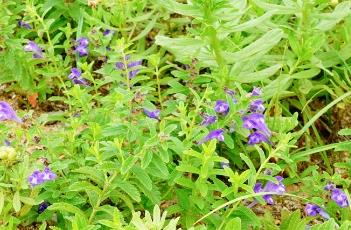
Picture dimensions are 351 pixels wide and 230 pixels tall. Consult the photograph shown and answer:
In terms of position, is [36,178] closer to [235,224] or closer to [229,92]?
[235,224]

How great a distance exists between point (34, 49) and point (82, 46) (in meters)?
0.26

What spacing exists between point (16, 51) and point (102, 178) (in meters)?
1.34

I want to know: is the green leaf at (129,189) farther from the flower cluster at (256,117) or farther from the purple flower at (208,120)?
the flower cluster at (256,117)

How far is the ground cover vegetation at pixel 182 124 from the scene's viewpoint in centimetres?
260

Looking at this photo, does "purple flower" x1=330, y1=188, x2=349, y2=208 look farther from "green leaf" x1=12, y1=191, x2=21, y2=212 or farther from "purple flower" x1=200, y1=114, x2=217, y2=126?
"green leaf" x1=12, y1=191, x2=21, y2=212

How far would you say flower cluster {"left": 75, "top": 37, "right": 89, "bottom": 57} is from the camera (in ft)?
12.0

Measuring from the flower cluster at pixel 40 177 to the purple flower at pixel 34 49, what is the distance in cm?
104

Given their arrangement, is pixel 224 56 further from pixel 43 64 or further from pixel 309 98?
pixel 43 64

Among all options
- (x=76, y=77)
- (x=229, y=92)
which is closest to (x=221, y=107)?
(x=229, y=92)

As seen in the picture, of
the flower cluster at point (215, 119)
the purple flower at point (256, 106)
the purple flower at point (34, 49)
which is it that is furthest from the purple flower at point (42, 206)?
the purple flower at point (34, 49)

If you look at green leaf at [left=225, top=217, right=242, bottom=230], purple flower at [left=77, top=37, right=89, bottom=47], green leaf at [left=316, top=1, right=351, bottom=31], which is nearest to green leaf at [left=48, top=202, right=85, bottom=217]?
green leaf at [left=225, top=217, right=242, bottom=230]

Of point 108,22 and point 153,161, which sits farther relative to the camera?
point 108,22

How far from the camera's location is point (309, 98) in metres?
3.66

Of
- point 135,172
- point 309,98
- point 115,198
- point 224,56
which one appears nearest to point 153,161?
point 135,172
